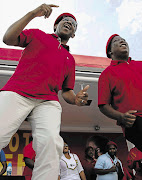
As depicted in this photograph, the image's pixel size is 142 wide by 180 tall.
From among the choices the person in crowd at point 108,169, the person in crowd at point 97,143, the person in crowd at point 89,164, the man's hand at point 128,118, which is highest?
the man's hand at point 128,118

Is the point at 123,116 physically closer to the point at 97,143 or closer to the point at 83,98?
the point at 83,98

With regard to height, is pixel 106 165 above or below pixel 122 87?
below

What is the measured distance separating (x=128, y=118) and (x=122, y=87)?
31 cm

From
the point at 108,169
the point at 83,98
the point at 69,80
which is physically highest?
the point at 69,80

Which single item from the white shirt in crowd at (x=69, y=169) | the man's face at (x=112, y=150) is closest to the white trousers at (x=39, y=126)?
the white shirt in crowd at (x=69, y=169)

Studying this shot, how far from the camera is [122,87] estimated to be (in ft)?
6.12

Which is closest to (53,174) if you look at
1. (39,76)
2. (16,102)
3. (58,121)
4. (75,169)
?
(58,121)

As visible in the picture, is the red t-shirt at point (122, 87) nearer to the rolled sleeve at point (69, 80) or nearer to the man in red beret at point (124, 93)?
the man in red beret at point (124, 93)

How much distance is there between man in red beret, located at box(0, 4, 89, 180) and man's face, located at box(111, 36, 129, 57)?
0.50 meters

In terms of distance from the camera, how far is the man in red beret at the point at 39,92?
1.37m

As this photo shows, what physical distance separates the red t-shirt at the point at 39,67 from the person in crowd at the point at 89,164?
4.24 meters

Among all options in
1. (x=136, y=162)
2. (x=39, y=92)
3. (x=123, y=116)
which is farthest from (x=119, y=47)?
(x=136, y=162)

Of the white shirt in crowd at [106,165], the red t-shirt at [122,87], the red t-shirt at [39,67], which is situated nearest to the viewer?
the red t-shirt at [39,67]

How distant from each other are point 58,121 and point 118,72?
76cm
